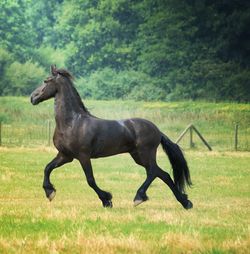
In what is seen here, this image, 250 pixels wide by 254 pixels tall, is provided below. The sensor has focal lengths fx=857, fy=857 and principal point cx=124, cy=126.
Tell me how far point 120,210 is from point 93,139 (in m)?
1.35

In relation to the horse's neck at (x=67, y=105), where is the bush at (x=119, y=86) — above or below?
below

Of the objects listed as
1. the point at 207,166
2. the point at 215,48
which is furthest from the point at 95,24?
the point at 207,166

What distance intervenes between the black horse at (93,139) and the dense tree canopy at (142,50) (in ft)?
151

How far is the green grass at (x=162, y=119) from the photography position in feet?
126

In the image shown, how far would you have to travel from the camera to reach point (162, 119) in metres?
43.7

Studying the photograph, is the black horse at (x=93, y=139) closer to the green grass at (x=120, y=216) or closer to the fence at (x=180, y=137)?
the green grass at (x=120, y=216)

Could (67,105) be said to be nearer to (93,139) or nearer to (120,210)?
(93,139)

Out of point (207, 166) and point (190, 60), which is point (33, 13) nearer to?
point (190, 60)

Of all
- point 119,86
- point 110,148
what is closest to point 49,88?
point 110,148

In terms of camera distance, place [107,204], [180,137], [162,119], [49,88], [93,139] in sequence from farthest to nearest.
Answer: [162,119] → [180,137] → [49,88] → [93,139] → [107,204]

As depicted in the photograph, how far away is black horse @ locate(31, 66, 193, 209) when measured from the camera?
14547 millimetres

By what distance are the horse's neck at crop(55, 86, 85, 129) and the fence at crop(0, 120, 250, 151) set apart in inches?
768

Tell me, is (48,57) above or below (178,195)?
below

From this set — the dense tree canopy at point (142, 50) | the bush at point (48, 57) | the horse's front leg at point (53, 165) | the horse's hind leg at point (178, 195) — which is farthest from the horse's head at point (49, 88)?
the bush at point (48, 57)
